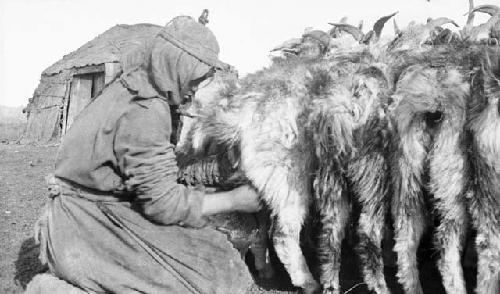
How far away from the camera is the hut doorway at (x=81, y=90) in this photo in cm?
1720

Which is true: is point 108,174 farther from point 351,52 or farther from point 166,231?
point 351,52

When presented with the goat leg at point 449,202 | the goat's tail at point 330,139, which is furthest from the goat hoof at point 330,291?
the goat leg at point 449,202

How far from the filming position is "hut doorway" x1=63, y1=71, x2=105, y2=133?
677 inches

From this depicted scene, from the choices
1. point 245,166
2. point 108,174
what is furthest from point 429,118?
point 108,174

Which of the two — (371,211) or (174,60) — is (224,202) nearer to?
(174,60)

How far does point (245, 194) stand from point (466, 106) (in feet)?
6.22

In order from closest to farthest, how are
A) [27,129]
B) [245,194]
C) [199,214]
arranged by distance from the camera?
[199,214] → [245,194] → [27,129]

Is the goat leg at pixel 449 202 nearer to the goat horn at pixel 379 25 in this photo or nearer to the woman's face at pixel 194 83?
the woman's face at pixel 194 83

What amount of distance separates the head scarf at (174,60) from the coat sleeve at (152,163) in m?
0.09

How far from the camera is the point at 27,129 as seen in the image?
19.4m

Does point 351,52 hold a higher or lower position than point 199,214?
higher

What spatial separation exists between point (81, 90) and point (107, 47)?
1.69 metres

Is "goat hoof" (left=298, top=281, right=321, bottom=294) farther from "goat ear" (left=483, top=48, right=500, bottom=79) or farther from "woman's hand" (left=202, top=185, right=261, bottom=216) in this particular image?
"goat ear" (left=483, top=48, right=500, bottom=79)

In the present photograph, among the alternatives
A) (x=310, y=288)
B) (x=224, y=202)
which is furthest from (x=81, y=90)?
(x=224, y=202)
